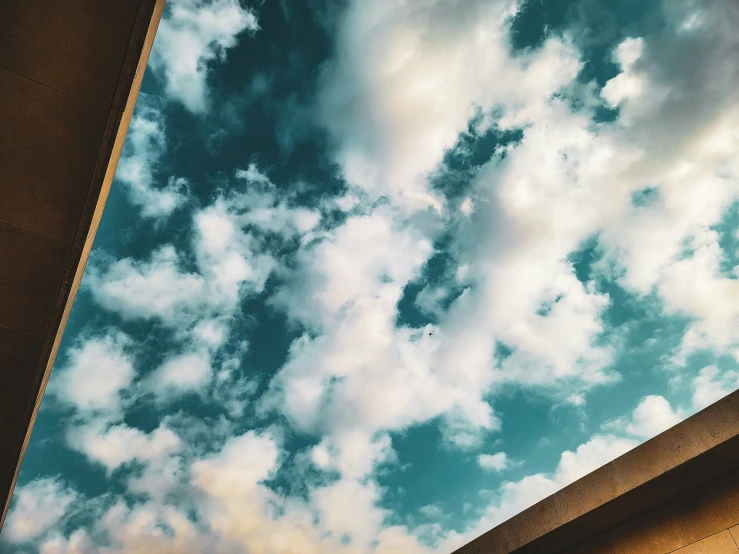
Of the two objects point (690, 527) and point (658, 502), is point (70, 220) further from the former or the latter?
point (690, 527)

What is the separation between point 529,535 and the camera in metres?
9.20

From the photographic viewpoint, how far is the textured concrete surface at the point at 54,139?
4559 mm

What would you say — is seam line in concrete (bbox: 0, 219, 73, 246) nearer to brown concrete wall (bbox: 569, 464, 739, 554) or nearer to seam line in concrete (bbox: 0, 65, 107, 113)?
seam line in concrete (bbox: 0, 65, 107, 113)

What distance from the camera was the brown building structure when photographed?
4.60 meters

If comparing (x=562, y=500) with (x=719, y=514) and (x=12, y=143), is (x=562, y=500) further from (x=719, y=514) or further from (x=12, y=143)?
(x=12, y=143)

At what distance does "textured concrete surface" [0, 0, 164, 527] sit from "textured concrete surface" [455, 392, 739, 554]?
9.25 m

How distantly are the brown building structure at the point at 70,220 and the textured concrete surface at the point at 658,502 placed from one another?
2 cm

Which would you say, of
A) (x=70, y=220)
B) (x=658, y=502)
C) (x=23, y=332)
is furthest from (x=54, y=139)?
(x=658, y=502)

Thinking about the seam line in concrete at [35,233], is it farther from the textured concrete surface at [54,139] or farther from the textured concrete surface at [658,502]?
the textured concrete surface at [658,502]

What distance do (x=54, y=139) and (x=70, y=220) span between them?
0.92 meters

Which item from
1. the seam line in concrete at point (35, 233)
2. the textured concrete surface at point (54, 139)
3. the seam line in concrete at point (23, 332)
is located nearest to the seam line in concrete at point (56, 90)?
the textured concrete surface at point (54, 139)

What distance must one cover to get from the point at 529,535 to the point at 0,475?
31.5 feet

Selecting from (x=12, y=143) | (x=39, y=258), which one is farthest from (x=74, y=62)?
(x=39, y=258)

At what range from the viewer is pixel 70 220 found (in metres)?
5.33
